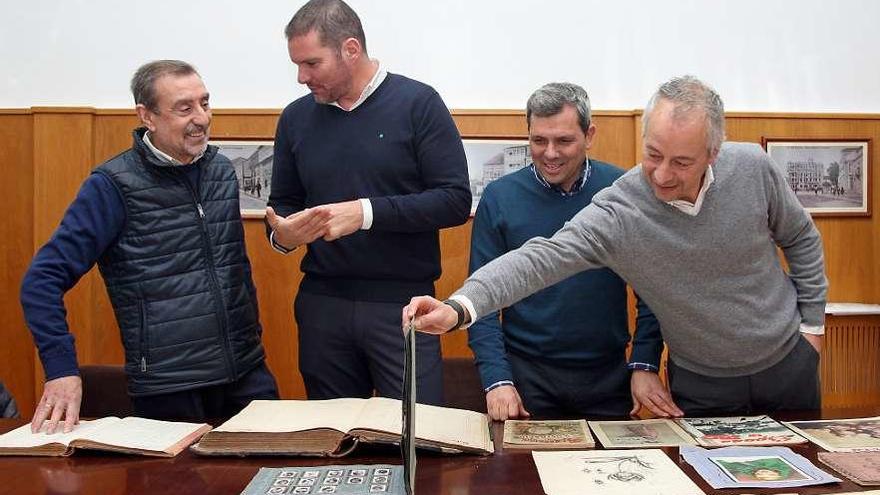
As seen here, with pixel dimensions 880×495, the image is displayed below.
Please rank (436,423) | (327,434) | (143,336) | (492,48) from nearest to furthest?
1. (327,434)
2. (436,423)
3. (143,336)
4. (492,48)

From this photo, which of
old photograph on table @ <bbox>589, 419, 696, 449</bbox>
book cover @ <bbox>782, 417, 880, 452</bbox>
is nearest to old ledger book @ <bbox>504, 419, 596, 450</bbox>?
old photograph on table @ <bbox>589, 419, 696, 449</bbox>

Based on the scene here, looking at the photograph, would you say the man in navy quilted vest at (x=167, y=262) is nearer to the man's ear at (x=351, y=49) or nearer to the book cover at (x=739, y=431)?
the man's ear at (x=351, y=49)

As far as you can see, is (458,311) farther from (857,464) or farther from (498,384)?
(857,464)

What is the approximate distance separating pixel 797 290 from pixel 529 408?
0.86 metres

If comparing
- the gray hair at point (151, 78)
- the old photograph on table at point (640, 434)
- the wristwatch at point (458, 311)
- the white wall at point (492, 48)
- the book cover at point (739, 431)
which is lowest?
the old photograph on table at point (640, 434)

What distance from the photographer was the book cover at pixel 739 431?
5.70ft

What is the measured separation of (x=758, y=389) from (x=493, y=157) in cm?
231

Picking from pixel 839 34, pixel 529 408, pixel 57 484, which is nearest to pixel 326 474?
pixel 57 484

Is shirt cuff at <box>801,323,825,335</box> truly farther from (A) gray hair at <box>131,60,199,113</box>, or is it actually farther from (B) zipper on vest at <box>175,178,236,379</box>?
(A) gray hair at <box>131,60,199,113</box>

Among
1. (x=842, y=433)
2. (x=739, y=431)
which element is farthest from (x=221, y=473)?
(x=842, y=433)

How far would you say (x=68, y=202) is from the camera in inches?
160

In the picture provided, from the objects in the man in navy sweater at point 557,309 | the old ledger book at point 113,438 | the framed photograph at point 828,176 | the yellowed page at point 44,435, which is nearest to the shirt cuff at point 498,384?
the man in navy sweater at point 557,309

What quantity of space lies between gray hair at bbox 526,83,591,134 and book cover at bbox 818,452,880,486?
1.29m

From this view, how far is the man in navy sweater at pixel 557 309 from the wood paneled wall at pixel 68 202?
1.63m
